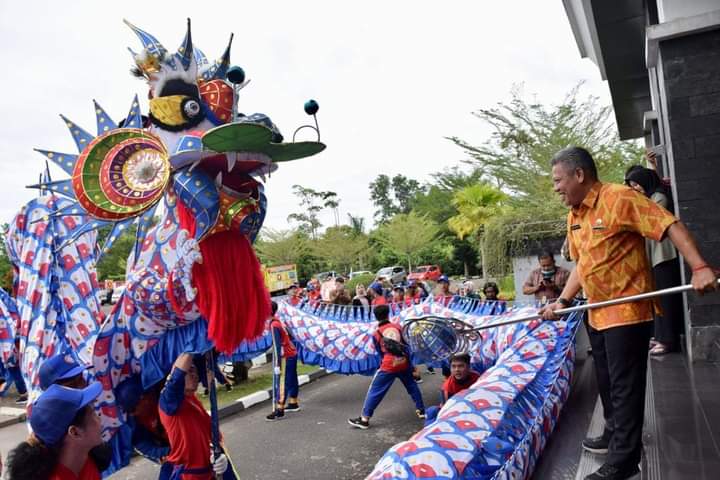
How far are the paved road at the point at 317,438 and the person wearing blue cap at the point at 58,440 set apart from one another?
2851mm

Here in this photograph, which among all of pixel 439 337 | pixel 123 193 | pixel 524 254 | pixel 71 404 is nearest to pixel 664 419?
pixel 439 337

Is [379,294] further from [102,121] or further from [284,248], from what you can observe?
[284,248]

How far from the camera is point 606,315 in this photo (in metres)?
2.51

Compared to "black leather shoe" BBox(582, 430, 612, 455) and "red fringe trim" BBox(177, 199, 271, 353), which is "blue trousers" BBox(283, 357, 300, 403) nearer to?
"red fringe trim" BBox(177, 199, 271, 353)

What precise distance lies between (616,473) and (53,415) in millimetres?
2441

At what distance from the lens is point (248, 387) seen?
8.24 m

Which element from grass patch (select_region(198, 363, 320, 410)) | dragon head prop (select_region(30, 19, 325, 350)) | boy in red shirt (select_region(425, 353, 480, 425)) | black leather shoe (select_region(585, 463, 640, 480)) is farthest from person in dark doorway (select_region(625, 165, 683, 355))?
grass patch (select_region(198, 363, 320, 410))

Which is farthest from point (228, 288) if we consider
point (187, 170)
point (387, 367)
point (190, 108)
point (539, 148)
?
point (539, 148)

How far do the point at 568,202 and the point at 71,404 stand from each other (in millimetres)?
2413

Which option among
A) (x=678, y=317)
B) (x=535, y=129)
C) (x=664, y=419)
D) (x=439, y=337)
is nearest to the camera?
(x=664, y=419)

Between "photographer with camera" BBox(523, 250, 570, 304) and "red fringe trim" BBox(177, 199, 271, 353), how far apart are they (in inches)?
165

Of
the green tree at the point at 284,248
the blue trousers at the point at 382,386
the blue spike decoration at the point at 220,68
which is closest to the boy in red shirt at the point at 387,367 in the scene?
the blue trousers at the point at 382,386

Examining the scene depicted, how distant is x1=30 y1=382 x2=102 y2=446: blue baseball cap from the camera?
1896mm

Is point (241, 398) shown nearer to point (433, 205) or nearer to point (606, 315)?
point (606, 315)
